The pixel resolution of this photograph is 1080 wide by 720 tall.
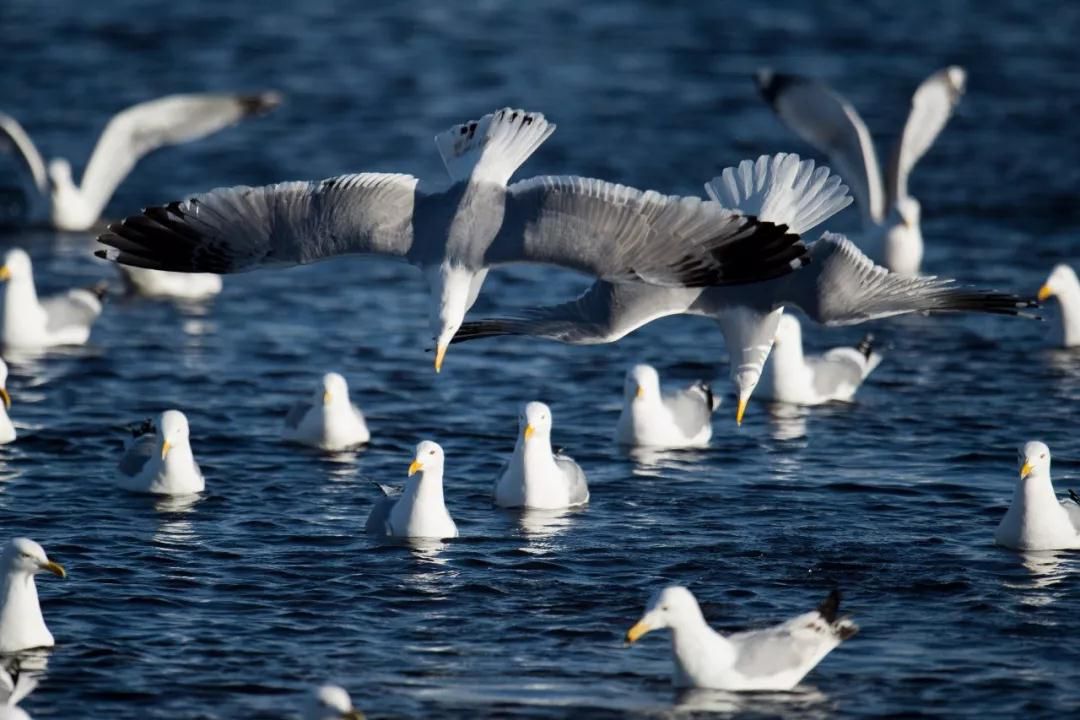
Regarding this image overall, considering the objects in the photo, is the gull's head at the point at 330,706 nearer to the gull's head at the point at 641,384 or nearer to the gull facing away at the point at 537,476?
the gull facing away at the point at 537,476

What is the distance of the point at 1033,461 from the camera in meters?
12.6

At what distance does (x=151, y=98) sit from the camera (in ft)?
100

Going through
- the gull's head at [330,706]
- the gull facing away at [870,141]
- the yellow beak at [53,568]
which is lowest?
the gull's head at [330,706]

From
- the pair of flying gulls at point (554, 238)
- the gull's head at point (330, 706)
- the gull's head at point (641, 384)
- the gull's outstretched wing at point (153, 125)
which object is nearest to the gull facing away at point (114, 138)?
the gull's outstretched wing at point (153, 125)

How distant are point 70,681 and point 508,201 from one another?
3.27 meters

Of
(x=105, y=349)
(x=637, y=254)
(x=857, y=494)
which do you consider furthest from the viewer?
(x=105, y=349)

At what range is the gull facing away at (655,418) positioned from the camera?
15.2m

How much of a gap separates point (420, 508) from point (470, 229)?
187cm

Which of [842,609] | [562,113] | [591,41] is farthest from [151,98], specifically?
[842,609]

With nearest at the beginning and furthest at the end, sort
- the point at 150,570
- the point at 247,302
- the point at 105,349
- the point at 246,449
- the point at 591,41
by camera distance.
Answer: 1. the point at 150,570
2. the point at 246,449
3. the point at 105,349
4. the point at 247,302
5. the point at 591,41

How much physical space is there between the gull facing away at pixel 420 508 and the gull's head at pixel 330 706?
10.8 ft

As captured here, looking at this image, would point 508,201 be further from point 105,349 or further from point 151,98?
point 151,98

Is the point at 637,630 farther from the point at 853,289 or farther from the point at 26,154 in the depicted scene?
the point at 26,154

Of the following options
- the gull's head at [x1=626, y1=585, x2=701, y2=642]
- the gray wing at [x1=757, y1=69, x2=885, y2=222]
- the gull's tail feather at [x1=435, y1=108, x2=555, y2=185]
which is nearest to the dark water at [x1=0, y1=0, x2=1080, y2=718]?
the gull's head at [x1=626, y1=585, x2=701, y2=642]
